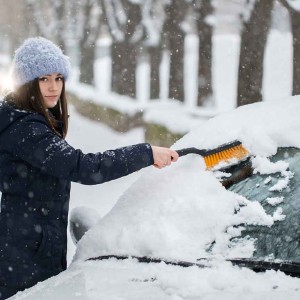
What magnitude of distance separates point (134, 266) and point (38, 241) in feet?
1.77

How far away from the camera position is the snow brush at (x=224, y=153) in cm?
266

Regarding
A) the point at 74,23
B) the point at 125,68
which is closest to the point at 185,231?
the point at 125,68

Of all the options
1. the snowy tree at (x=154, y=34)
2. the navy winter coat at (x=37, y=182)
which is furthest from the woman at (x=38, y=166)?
the snowy tree at (x=154, y=34)

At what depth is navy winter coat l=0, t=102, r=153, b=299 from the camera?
2.37 m

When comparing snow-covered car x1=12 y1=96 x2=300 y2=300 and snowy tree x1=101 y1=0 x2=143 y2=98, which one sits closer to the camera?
snow-covered car x1=12 y1=96 x2=300 y2=300

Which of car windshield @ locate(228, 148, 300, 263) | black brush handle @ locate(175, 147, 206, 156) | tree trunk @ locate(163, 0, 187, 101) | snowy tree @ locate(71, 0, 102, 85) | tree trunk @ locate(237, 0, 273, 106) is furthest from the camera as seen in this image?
snowy tree @ locate(71, 0, 102, 85)

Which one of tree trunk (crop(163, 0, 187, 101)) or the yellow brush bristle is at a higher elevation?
tree trunk (crop(163, 0, 187, 101))

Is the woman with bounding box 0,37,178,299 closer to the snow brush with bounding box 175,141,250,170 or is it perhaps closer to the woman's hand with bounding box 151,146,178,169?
the woman's hand with bounding box 151,146,178,169

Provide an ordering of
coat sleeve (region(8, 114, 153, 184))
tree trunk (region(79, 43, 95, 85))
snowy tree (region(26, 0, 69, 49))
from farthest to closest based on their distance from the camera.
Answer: snowy tree (region(26, 0, 69, 49)), tree trunk (region(79, 43, 95, 85)), coat sleeve (region(8, 114, 153, 184))

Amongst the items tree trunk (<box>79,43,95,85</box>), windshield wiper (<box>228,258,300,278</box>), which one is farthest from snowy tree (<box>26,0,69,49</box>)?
windshield wiper (<box>228,258,300,278</box>)

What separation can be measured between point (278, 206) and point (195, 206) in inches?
12.9

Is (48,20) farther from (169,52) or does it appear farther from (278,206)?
(278,206)

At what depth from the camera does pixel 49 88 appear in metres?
2.56

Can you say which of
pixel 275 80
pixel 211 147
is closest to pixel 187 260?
pixel 211 147
